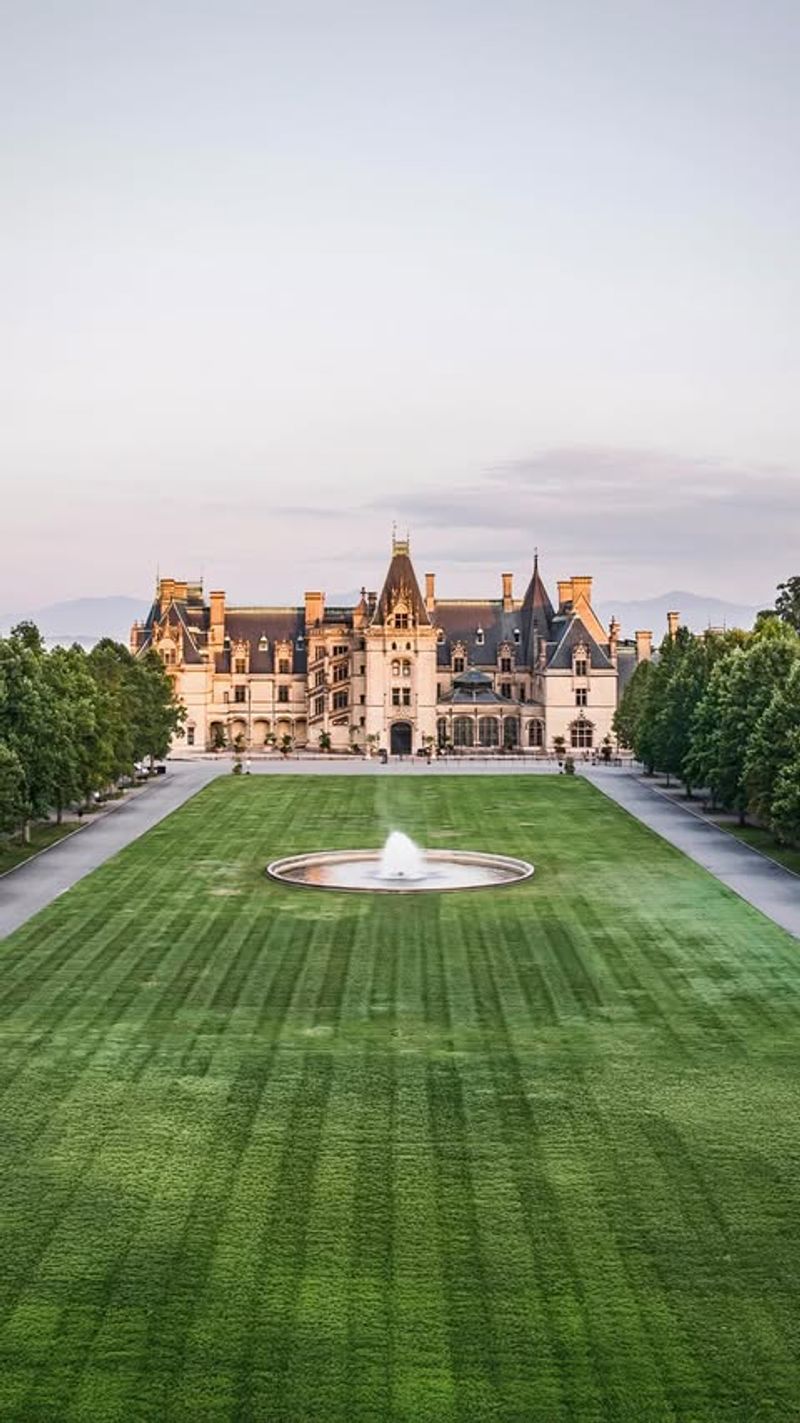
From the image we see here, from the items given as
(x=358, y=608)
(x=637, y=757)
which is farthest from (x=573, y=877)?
(x=358, y=608)

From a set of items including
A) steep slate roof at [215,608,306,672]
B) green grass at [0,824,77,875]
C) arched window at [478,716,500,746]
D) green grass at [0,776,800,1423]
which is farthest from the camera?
steep slate roof at [215,608,306,672]

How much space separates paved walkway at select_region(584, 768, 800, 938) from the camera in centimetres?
5359

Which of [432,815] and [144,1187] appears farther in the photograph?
[432,815]

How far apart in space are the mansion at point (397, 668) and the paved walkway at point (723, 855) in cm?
3671

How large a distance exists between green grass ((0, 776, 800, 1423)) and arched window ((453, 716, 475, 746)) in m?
85.6

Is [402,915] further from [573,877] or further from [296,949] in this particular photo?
[573,877]

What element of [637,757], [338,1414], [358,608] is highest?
[358,608]

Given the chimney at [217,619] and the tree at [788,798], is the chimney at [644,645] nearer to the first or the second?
the chimney at [217,619]

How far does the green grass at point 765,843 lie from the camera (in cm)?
6341

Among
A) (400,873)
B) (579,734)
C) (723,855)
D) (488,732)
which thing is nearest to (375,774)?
(488,732)

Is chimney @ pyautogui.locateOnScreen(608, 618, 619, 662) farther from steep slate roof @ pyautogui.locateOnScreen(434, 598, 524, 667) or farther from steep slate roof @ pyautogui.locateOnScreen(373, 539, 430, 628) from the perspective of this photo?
steep slate roof @ pyautogui.locateOnScreen(373, 539, 430, 628)

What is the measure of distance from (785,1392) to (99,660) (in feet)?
270

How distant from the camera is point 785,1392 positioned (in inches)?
782

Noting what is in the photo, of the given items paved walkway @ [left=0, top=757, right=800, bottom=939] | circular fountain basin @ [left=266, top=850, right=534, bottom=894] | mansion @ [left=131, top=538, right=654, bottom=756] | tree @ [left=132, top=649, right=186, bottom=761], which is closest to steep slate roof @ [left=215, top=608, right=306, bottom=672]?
mansion @ [left=131, top=538, right=654, bottom=756]
